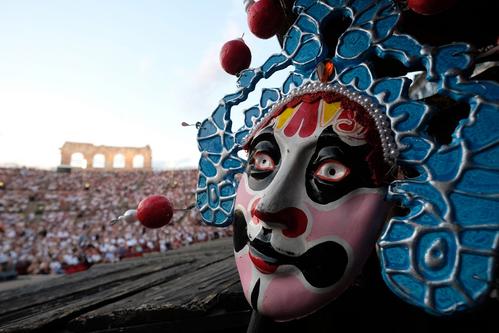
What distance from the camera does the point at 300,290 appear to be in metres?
0.91

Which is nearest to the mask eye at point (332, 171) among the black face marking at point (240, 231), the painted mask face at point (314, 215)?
the painted mask face at point (314, 215)

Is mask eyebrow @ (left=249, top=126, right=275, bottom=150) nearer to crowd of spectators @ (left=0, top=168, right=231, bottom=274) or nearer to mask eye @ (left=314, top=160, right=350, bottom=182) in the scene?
mask eye @ (left=314, top=160, right=350, bottom=182)

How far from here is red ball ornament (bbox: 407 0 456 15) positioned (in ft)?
3.08

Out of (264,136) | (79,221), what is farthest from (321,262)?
(79,221)

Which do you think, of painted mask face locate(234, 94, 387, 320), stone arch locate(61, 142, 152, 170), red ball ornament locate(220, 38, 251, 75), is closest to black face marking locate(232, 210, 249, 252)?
painted mask face locate(234, 94, 387, 320)

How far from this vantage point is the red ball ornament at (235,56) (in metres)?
1.53

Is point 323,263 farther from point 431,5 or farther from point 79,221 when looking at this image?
point 79,221

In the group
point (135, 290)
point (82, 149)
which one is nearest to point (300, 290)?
point (135, 290)

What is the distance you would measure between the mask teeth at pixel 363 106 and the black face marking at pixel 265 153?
0.10m

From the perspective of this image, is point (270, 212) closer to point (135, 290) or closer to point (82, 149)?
point (135, 290)

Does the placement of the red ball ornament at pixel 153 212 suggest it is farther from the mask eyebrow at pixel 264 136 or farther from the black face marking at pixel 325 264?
the black face marking at pixel 325 264

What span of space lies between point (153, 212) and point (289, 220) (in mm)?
829

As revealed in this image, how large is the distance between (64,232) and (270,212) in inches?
579

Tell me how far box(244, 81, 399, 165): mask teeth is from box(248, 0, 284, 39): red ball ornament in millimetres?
351
